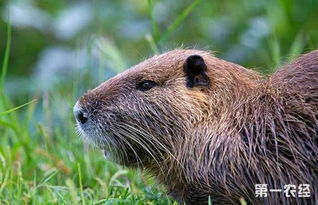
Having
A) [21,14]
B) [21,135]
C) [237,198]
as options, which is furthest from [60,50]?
[237,198]

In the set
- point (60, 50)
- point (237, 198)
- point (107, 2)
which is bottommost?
point (237, 198)

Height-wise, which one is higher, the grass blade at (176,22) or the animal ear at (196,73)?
the grass blade at (176,22)

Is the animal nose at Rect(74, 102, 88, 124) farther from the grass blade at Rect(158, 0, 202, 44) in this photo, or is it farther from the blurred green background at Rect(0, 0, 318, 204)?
the grass blade at Rect(158, 0, 202, 44)

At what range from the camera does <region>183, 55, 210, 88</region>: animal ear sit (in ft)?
12.3

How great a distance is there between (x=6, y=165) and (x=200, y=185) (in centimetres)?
124

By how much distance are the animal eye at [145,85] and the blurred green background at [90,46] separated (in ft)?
2.52

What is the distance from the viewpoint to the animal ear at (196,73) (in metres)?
3.74

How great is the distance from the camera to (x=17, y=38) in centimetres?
820

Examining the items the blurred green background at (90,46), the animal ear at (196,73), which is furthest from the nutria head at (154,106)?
the blurred green background at (90,46)

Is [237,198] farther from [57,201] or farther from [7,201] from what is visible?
[7,201]

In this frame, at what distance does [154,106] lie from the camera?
369cm

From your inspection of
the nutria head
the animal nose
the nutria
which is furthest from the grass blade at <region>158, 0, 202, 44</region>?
the animal nose

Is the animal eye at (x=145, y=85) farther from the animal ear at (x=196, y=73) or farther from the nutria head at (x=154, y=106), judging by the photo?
the animal ear at (x=196, y=73)

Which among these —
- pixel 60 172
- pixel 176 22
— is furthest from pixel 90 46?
pixel 60 172
